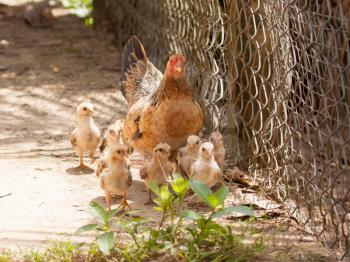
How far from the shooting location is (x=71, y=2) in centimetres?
1179

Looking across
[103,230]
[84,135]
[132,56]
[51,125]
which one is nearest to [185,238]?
[103,230]

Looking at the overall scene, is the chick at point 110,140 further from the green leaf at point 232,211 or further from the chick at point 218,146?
the green leaf at point 232,211

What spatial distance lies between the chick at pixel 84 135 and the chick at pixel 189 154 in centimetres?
95

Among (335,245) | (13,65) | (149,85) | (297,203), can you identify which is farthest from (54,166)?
(13,65)

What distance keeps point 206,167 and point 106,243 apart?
154 cm

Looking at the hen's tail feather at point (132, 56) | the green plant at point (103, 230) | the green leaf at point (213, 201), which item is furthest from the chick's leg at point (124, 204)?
the hen's tail feather at point (132, 56)

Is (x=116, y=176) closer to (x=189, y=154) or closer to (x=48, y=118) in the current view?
(x=189, y=154)

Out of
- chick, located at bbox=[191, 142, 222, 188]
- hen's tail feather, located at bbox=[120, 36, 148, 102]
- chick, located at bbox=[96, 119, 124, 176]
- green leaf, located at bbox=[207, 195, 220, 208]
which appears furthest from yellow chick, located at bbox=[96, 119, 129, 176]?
green leaf, located at bbox=[207, 195, 220, 208]

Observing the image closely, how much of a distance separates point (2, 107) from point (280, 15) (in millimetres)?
3918

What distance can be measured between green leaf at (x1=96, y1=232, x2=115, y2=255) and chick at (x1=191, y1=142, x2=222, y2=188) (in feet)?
4.56

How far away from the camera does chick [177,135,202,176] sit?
586 cm

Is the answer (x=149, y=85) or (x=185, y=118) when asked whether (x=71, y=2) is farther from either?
(x=185, y=118)

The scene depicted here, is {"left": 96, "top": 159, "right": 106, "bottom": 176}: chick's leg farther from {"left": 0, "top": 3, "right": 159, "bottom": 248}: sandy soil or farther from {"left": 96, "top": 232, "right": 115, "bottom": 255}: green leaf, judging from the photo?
{"left": 96, "top": 232, "right": 115, "bottom": 255}: green leaf

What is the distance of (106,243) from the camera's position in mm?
4199
